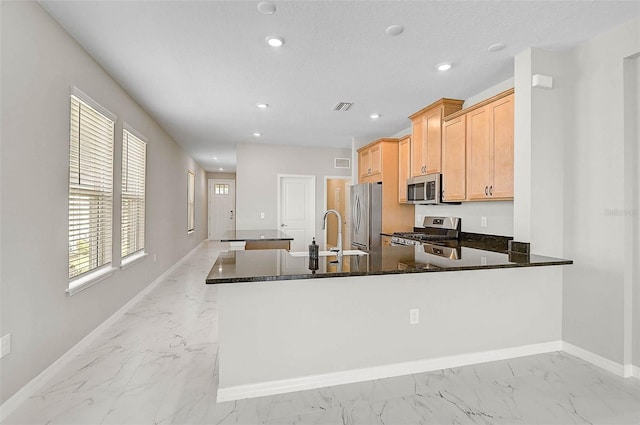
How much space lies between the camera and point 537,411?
191 centimetres

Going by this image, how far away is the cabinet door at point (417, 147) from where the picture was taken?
4316mm

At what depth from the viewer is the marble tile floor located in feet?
6.07

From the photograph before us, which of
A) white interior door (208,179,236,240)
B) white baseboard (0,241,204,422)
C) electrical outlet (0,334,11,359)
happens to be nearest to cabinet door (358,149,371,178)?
white baseboard (0,241,204,422)

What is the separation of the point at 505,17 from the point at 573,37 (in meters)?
0.73

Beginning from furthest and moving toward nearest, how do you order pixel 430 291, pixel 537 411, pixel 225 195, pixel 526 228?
pixel 225 195 < pixel 526 228 < pixel 430 291 < pixel 537 411

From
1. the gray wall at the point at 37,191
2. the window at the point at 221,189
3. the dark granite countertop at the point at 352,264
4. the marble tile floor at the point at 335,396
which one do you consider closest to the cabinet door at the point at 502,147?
Result: the dark granite countertop at the point at 352,264

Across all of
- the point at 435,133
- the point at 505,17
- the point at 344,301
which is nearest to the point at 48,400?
the point at 344,301

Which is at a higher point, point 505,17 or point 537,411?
point 505,17

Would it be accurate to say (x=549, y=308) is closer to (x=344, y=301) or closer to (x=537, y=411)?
(x=537, y=411)

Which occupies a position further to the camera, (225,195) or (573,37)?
(225,195)

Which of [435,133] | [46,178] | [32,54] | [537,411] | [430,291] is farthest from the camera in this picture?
[435,133]

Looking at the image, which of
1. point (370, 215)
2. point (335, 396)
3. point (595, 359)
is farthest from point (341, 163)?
point (335, 396)

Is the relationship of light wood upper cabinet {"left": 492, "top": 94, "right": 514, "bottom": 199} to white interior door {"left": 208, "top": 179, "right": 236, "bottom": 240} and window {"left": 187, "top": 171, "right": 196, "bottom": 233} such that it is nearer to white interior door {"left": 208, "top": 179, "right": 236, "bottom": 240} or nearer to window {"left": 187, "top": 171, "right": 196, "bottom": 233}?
window {"left": 187, "top": 171, "right": 196, "bottom": 233}

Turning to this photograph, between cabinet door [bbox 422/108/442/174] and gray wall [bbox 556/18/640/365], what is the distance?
1.36 metres
